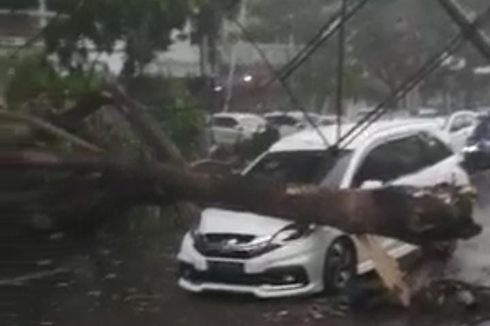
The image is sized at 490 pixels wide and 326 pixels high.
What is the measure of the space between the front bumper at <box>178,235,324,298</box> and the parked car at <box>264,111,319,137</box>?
91 centimetres

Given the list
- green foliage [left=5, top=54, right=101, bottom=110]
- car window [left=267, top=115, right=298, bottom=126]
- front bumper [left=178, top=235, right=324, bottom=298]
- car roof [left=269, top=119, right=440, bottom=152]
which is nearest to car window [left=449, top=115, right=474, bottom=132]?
car roof [left=269, top=119, right=440, bottom=152]

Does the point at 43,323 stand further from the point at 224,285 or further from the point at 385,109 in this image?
the point at 385,109

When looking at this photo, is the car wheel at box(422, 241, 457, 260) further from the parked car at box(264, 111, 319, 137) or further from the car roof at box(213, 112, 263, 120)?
the car roof at box(213, 112, 263, 120)

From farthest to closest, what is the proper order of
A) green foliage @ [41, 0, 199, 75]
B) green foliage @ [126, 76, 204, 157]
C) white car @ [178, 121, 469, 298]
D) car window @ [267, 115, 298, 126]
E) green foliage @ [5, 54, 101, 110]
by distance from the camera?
1. car window @ [267, 115, 298, 126]
2. white car @ [178, 121, 469, 298]
3. green foliage @ [126, 76, 204, 157]
4. green foliage @ [41, 0, 199, 75]
5. green foliage @ [5, 54, 101, 110]

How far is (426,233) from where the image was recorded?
6.57 m

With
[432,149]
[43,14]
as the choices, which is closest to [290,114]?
[432,149]

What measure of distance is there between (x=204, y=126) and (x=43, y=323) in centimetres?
190

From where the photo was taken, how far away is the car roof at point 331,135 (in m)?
8.36

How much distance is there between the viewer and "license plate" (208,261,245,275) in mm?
8875

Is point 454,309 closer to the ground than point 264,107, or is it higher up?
closer to the ground

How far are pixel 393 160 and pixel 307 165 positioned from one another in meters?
1.47

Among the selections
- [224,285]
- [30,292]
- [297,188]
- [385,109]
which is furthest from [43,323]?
[297,188]

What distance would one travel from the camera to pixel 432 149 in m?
9.79

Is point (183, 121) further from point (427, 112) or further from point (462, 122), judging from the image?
point (462, 122)
